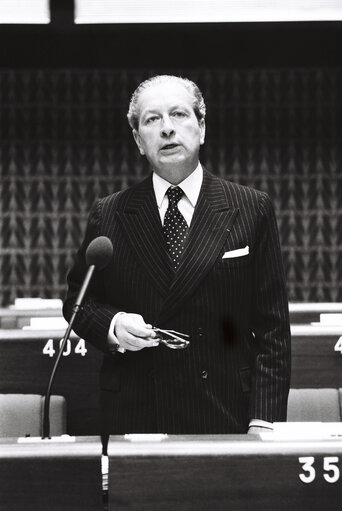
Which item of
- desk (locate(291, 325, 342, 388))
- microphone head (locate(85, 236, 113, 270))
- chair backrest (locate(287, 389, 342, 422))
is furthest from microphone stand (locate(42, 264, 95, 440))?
desk (locate(291, 325, 342, 388))

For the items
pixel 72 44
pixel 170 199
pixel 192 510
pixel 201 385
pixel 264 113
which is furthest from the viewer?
pixel 264 113

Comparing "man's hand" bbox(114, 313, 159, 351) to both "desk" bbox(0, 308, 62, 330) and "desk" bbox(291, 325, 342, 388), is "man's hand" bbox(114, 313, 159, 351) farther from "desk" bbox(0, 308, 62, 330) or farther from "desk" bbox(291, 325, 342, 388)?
"desk" bbox(0, 308, 62, 330)

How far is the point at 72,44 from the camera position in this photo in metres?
6.21

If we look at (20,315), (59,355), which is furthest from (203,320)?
Answer: (20,315)

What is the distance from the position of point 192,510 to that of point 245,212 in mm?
824

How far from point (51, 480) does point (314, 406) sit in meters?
1.62

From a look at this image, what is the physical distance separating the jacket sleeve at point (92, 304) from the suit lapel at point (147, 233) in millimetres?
82

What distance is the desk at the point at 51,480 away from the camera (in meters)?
1.27

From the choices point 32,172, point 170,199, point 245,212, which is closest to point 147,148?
point 170,199

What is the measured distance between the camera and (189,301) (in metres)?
1.80

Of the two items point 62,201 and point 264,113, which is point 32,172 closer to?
point 62,201

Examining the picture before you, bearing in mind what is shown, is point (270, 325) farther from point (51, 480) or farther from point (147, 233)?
point (51, 480)

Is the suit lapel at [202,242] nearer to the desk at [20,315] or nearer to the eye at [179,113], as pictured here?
the eye at [179,113]

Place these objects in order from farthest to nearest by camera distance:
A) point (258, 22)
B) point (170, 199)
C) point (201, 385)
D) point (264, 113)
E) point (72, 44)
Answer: point (264, 113), point (72, 44), point (258, 22), point (170, 199), point (201, 385)
